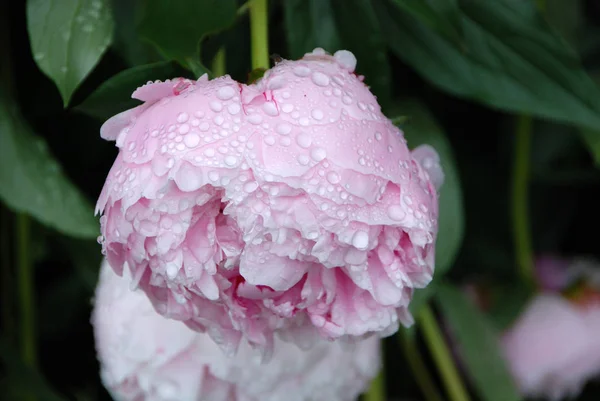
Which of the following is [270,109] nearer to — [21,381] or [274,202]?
[274,202]

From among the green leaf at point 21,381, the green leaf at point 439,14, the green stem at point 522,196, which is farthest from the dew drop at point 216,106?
the green stem at point 522,196

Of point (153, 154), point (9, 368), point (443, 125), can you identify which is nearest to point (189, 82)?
point (153, 154)

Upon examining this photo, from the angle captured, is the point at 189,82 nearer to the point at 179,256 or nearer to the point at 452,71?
the point at 179,256

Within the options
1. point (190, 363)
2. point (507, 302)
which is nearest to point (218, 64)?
point (190, 363)

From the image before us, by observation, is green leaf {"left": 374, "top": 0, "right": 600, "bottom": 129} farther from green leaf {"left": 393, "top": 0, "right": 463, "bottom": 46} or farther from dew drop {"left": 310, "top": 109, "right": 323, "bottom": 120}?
dew drop {"left": 310, "top": 109, "right": 323, "bottom": 120}

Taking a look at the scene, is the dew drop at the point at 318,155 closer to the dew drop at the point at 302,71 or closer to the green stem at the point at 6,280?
the dew drop at the point at 302,71

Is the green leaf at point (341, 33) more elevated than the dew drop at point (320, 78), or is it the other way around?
the dew drop at point (320, 78)
